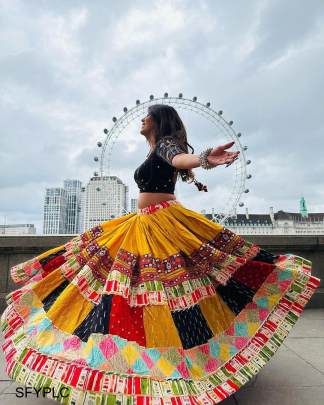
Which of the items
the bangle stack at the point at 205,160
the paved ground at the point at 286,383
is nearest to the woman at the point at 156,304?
the bangle stack at the point at 205,160

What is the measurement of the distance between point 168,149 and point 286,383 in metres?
1.73

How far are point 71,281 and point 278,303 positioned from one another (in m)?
1.38

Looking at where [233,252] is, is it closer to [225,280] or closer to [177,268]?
[225,280]

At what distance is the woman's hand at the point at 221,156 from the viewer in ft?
6.13

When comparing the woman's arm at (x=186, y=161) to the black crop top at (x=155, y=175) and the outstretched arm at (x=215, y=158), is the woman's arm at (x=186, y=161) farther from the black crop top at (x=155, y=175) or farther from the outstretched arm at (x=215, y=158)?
the black crop top at (x=155, y=175)

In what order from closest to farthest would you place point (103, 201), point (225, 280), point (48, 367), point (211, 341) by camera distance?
point (48, 367) → point (211, 341) → point (225, 280) → point (103, 201)

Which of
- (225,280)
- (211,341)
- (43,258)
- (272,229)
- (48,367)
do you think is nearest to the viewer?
(48,367)

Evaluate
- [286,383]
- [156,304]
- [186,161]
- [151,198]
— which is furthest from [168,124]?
[286,383]

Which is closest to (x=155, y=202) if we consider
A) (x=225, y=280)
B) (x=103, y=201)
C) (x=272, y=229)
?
(x=225, y=280)

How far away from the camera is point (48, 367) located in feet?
5.69

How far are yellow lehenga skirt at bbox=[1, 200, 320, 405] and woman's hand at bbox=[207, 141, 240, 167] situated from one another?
610mm

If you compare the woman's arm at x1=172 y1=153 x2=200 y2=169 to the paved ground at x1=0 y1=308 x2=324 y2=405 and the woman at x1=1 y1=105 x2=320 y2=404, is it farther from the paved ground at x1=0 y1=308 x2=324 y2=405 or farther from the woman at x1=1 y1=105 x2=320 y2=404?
the paved ground at x1=0 y1=308 x2=324 y2=405

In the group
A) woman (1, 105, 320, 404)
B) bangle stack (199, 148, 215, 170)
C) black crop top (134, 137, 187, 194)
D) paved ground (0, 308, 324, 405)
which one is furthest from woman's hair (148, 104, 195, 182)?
paved ground (0, 308, 324, 405)

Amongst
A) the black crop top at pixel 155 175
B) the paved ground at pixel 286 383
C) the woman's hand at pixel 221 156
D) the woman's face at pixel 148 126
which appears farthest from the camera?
the woman's face at pixel 148 126
